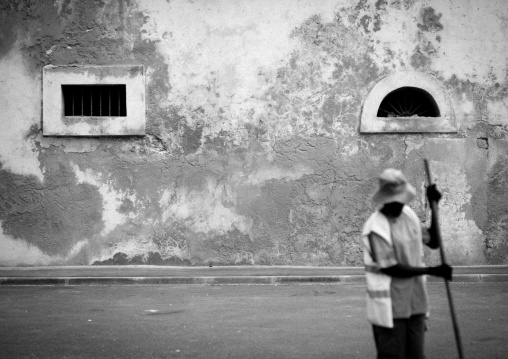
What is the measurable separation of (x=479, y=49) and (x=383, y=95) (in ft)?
6.43

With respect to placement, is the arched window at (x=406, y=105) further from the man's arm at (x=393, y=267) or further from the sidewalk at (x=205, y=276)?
the man's arm at (x=393, y=267)

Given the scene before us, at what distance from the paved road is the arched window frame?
3161mm

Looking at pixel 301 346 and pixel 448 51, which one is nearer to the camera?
pixel 301 346

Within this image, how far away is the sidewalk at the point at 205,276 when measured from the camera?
11781 millimetres

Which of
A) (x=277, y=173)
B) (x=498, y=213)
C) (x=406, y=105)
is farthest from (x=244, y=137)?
(x=498, y=213)

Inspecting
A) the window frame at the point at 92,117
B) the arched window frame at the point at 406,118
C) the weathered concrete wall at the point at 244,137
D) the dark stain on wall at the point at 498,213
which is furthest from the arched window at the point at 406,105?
the window frame at the point at 92,117

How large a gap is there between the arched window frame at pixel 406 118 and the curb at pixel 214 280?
2.89m

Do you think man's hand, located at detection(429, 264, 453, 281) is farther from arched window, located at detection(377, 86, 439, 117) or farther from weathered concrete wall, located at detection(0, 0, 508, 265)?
arched window, located at detection(377, 86, 439, 117)

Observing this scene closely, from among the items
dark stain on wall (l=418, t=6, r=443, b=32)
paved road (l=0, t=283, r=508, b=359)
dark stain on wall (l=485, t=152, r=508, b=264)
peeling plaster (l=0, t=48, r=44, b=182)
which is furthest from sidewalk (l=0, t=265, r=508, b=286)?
dark stain on wall (l=418, t=6, r=443, b=32)

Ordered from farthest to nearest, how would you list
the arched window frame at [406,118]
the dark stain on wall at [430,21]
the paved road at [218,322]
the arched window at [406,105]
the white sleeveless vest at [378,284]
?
the arched window at [406,105] < the dark stain on wall at [430,21] < the arched window frame at [406,118] < the paved road at [218,322] < the white sleeveless vest at [378,284]

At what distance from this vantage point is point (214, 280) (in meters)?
11.8

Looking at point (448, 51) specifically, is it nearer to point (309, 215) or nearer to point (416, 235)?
point (309, 215)

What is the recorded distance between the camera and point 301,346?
6.93 m

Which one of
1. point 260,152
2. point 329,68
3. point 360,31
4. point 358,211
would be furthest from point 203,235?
point 360,31
